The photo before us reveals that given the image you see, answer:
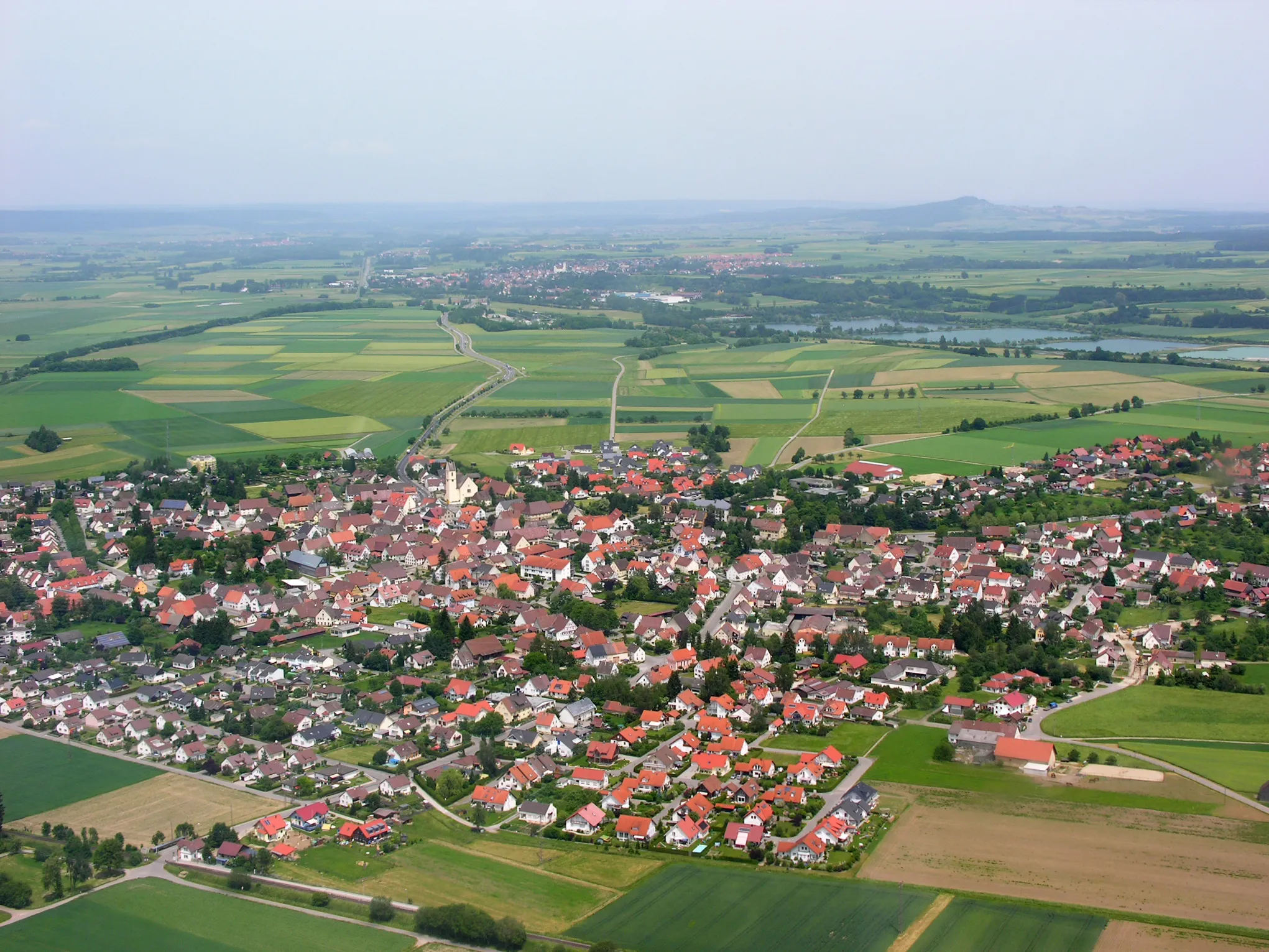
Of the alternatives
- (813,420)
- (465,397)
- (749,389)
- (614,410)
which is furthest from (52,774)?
(749,389)

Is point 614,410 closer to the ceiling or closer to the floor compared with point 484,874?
closer to the ceiling

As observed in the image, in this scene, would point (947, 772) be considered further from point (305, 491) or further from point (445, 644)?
point (305, 491)

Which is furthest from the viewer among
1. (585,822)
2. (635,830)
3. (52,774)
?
(52,774)

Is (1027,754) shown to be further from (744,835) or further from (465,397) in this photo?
(465,397)

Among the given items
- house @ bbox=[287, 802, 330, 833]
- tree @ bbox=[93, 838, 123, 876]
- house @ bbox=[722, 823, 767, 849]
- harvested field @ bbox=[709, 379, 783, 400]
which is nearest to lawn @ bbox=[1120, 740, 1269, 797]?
house @ bbox=[722, 823, 767, 849]

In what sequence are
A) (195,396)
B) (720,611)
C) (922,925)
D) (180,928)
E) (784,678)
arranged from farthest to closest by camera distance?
(195,396), (720,611), (784,678), (180,928), (922,925)

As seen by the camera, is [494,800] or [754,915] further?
[494,800]

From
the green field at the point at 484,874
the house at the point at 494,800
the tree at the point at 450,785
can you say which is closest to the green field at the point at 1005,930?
the green field at the point at 484,874
